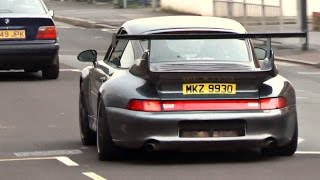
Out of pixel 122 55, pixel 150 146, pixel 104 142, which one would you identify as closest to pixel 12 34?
pixel 122 55

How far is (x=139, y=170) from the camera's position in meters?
8.88

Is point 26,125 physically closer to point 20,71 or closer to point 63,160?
point 63,160

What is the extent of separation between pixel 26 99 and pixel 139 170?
7030 mm

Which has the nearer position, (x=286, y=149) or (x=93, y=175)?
(x=93, y=175)

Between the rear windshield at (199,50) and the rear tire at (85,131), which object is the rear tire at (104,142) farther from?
the rear tire at (85,131)

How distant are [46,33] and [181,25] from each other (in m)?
8.87

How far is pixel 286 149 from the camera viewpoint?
9484 mm

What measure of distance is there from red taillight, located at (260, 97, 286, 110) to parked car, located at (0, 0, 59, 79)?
988 centimetres

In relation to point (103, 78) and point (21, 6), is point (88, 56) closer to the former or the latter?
point (103, 78)

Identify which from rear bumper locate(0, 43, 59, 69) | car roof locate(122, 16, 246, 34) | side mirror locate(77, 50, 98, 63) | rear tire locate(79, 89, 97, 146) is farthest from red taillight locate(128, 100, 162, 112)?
rear bumper locate(0, 43, 59, 69)

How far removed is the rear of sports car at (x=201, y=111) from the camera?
29.1 feet

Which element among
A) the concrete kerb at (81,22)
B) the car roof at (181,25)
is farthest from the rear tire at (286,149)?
the concrete kerb at (81,22)

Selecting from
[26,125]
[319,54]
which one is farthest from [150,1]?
[26,125]

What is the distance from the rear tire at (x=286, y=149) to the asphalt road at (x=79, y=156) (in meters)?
0.07
